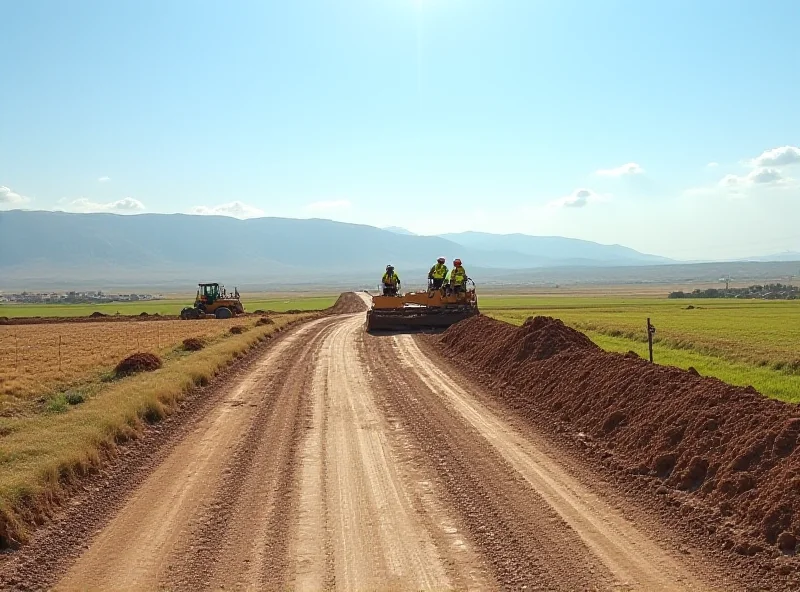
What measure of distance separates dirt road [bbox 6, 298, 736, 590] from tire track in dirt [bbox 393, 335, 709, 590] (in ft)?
0.07

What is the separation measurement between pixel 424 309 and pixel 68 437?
24.6 metres

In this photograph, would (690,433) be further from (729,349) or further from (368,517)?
(729,349)

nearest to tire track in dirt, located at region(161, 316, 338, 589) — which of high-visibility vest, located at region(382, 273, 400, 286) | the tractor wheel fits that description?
high-visibility vest, located at region(382, 273, 400, 286)

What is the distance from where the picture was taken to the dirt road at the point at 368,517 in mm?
6645

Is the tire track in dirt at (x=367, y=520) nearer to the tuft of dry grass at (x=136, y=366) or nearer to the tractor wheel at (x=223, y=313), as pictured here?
the tuft of dry grass at (x=136, y=366)

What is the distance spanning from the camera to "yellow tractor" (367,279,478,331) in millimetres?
34562

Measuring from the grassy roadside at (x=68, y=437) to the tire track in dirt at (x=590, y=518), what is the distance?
631 centimetres

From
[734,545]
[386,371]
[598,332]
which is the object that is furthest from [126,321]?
[734,545]

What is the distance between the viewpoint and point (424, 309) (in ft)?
115

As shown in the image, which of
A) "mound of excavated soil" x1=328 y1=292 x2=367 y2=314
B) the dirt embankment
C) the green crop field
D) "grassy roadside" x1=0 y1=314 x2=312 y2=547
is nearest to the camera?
the dirt embankment

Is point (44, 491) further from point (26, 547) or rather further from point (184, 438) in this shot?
point (184, 438)

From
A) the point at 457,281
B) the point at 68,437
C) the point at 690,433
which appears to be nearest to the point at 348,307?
the point at 457,281

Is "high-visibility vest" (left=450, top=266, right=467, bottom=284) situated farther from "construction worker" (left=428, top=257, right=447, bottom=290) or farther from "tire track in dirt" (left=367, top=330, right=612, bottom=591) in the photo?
"tire track in dirt" (left=367, top=330, right=612, bottom=591)

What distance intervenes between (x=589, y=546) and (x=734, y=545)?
1.48 m
